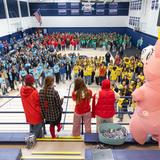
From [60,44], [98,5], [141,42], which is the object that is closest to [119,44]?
[141,42]

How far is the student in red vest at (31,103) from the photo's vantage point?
3613mm

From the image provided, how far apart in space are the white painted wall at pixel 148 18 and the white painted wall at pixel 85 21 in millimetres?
5761

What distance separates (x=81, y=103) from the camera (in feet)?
12.5

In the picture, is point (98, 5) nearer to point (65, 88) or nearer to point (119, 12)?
point (119, 12)

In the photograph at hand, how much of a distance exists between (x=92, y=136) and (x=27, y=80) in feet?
5.40

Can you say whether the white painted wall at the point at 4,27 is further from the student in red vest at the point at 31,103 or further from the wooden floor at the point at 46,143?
the student in red vest at the point at 31,103

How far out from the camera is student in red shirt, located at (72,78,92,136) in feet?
11.9

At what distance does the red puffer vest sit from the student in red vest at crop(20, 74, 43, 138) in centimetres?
114

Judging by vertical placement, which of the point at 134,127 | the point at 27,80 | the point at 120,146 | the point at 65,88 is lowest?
the point at 65,88

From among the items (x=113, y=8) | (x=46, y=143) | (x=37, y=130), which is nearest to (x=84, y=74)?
(x=37, y=130)

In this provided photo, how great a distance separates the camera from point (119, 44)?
68.9 feet

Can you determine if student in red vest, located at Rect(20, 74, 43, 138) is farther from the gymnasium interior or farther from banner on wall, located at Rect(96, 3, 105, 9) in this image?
banner on wall, located at Rect(96, 3, 105, 9)

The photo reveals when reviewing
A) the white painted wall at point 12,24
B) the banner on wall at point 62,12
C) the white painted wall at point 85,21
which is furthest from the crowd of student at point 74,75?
the banner on wall at point 62,12

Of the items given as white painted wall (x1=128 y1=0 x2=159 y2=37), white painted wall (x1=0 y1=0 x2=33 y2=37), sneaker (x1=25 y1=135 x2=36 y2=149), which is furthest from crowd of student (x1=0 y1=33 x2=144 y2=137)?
white painted wall (x1=128 y1=0 x2=159 y2=37)
